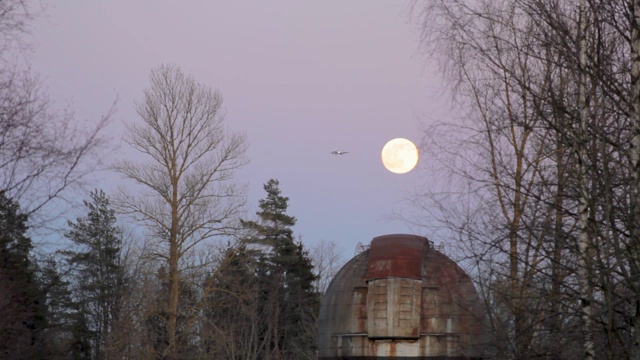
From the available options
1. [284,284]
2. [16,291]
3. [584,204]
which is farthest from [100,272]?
[584,204]

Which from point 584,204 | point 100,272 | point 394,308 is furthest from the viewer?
point 100,272

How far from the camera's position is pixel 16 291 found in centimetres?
2786

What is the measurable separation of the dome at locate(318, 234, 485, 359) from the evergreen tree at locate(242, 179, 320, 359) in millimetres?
35119

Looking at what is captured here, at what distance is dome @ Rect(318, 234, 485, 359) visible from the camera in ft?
87.5

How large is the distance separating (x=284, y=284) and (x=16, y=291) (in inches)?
1600

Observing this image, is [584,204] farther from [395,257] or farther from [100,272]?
[100,272]

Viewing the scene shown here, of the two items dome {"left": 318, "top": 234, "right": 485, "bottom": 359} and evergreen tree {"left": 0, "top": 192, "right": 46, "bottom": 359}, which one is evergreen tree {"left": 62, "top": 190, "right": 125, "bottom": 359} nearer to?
evergreen tree {"left": 0, "top": 192, "right": 46, "bottom": 359}

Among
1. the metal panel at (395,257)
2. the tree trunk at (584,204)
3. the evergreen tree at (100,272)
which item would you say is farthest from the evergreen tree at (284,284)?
the tree trunk at (584,204)

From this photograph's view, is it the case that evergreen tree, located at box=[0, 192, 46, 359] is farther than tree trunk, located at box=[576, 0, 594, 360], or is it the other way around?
tree trunk, located at box=[576, 0, 594, 360]

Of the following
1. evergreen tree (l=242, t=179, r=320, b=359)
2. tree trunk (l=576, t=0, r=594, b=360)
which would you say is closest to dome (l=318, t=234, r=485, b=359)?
tree trunk (l=576, t=0, r=594, b=360)

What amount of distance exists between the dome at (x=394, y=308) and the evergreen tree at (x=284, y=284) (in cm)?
3512

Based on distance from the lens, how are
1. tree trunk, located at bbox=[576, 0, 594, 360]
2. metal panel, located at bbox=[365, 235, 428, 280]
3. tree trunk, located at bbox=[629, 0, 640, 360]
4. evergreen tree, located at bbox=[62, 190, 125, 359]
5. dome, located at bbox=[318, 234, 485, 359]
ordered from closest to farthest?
tree trunk, located at bbox=[629, 0, 640, 360]
tree trunk, located at bbox=[576, 0, 594, 360]
dome, located at bbox=[318, 234, 485, 359]
metal panel, located at bbox=[365, 235, 428, 280]
evergreen tree, located at bbox=[62, 190, 125, 359]

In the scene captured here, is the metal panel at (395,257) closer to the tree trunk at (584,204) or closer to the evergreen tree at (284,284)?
the tree trunk at (584,204)

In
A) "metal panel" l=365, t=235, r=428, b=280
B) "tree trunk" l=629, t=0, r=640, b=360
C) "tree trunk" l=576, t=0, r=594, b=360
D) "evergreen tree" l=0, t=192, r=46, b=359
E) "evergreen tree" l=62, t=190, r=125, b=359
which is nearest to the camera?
"evergreen tree" l=0, t=192, r=46, b=359
